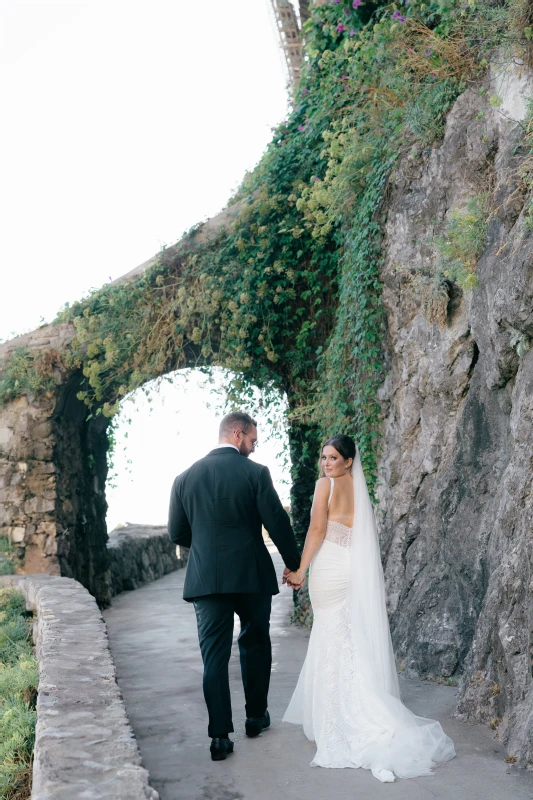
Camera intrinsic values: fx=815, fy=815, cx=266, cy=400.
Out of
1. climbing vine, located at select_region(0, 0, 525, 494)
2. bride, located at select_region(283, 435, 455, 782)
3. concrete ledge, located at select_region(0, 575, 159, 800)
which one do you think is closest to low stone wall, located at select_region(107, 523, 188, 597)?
climbing vine, located at select_region(0, 0, 525, 494)

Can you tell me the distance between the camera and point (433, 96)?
23.1 ft

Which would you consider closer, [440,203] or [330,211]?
[440,203]

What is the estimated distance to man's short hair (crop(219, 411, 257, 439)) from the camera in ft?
15.8

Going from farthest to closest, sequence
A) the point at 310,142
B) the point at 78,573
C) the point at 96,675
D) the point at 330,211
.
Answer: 1. the point at 78,573
2. the point at 310,142
3. the point at 330,211
4. the point at 96,675

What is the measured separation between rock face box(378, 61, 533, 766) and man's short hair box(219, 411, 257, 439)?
1615 mm

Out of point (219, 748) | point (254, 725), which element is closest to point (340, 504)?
point (254, 725)

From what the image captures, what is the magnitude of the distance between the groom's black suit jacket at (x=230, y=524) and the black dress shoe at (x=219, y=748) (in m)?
0.76

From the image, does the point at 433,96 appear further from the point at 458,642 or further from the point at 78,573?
the point at 78,573

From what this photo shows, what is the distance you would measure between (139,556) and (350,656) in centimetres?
1127

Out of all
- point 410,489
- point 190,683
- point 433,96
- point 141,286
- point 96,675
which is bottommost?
point 190,683

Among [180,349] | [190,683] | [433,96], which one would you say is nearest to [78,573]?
[180,349]

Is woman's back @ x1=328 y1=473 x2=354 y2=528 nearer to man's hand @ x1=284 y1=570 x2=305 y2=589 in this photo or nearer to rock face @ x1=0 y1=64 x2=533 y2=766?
man's hand @ x1=284 y1=570 x2=305 y2=589

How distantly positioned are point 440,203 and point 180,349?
14.0 ft

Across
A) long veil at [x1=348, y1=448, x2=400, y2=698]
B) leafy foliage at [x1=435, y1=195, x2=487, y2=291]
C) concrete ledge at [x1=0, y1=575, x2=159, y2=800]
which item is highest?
leafy foliage at [x1=435, y1=195, x2=487, y2=291]
